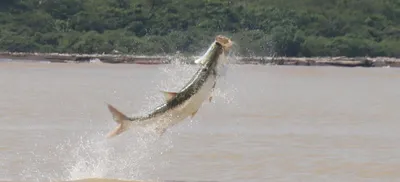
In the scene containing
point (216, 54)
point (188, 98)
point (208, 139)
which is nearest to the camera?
point (216, 54)

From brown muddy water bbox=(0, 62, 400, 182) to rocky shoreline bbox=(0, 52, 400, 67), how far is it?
95.6 feet

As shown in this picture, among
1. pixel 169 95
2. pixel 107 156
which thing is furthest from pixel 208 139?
pixel 169 95

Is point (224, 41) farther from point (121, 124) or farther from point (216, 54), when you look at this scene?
point (121, 124)

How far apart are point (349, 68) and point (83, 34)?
1394cm

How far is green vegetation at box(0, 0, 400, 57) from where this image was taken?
70.0 meters

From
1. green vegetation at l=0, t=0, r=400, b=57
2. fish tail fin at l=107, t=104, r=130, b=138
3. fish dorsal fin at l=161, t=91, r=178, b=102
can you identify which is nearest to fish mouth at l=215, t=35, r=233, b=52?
fish dorsal fin at l=161, t=91, r=178, b=102

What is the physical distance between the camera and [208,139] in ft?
66.7

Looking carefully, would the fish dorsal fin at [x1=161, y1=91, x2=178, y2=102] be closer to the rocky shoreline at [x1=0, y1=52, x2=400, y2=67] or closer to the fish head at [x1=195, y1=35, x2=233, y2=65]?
the fish head at [x1=195, y1=35, x2=233, y2=65]

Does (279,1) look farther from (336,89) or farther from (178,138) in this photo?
(178,138)

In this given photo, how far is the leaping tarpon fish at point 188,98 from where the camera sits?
11.5m

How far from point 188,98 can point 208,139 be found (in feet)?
28.3

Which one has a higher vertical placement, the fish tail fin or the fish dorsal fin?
the fish dorsal fin

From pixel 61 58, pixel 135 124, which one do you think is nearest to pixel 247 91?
pixel 135 124

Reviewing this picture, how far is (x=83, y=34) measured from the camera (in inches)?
2798
